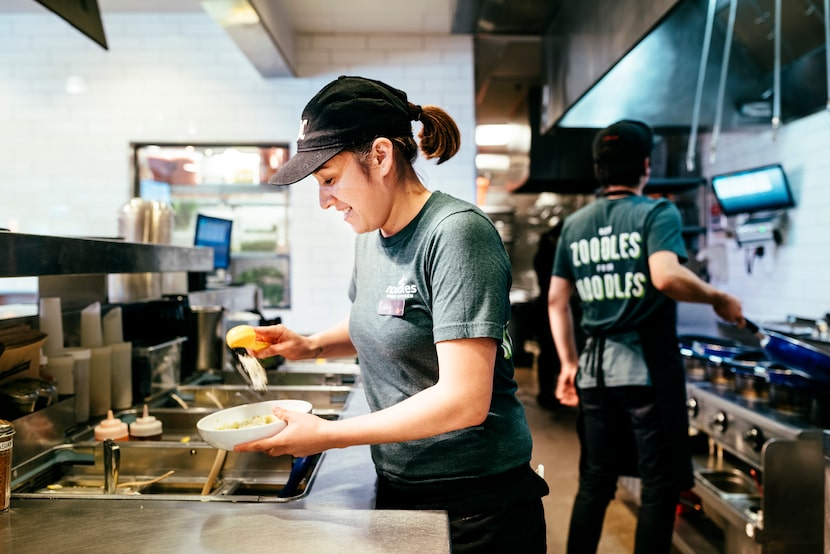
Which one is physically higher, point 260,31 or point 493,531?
point 260,31

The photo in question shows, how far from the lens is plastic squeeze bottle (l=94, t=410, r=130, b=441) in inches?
61.1

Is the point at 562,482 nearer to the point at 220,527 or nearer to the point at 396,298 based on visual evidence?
the point at 396,298

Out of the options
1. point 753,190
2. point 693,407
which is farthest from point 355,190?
point 753,190

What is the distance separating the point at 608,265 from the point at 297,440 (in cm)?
159

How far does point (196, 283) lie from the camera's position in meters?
2.69

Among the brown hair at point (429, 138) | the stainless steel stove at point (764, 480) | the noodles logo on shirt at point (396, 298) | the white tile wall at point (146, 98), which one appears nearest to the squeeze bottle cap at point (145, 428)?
the noodles logo on shirt at point (396, 298)

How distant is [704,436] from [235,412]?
256 centimetres

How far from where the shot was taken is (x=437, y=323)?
1065mm

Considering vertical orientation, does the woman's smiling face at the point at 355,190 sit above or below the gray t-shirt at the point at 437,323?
above

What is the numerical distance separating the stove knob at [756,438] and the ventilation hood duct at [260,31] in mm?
3132

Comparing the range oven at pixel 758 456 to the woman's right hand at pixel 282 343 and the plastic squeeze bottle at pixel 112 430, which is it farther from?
the plastic squeeze bottle at pixel 112 430

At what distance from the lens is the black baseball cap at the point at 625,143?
88.5 inches

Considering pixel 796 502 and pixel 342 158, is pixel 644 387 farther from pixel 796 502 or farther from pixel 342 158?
pixel 342 158

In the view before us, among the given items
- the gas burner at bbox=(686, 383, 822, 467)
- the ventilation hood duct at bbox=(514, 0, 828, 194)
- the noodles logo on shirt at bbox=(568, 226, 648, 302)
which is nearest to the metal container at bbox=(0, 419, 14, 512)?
the noodles logo on shirt at bbox=(568, 226, 648, 302)
